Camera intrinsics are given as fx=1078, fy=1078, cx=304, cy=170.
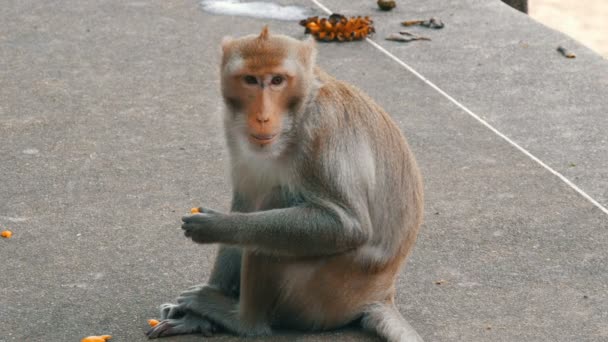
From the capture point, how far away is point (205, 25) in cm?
901

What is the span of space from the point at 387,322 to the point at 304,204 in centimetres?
65

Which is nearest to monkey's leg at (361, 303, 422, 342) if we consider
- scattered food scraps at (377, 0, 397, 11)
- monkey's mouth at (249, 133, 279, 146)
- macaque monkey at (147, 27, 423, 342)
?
macaque monkey at (147, 27, 423, 342)

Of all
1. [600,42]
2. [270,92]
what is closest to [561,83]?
[270,92]

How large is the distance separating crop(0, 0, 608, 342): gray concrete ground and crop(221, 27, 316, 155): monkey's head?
3.11 ft

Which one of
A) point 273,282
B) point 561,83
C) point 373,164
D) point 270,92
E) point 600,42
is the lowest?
point 600,42

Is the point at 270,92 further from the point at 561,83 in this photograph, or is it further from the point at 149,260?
the point at 561,83

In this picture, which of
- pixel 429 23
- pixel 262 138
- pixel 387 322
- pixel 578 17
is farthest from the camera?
pixel 578 17

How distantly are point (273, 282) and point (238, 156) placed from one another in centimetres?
52

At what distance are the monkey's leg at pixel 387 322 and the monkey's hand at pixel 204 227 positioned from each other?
29.8 inches

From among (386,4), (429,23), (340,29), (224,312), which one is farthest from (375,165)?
(386,4)

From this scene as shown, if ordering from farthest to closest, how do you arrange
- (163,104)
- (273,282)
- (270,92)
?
(163,104) < (273,282) < (270,92)

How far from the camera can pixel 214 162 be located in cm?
644

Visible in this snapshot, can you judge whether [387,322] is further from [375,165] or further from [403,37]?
[403,37]

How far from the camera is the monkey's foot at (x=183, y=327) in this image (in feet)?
14.7
